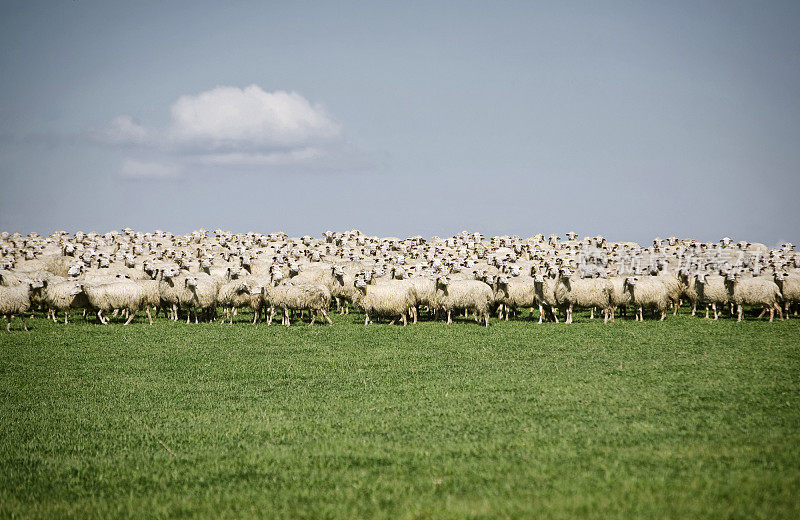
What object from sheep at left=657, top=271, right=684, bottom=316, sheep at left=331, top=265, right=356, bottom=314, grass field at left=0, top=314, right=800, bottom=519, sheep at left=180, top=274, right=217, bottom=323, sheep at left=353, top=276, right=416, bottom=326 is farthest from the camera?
sheep at left=331, top=265, right=356, bottom=314

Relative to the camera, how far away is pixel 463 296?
26891 millimetres

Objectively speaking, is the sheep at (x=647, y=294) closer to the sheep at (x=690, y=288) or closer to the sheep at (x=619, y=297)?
the sheep at (x=619, y=297)

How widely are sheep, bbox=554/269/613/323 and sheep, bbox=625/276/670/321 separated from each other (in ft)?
2.91

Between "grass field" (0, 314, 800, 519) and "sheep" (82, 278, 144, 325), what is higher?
"sheep" (82, 278, 144, 325)

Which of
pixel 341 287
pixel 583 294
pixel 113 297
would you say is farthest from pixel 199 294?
pixel 583 294

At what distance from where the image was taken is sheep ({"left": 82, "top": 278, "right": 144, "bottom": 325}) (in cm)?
2736

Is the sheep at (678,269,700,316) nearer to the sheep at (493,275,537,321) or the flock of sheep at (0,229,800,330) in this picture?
the flock of sheep at (0,229,800,330)

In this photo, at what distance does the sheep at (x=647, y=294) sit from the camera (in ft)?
89.4

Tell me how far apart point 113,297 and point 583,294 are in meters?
19.6

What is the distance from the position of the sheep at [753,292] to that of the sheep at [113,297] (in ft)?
80.9

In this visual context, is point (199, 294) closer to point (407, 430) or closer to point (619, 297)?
point (619, 297)

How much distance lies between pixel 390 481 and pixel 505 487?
161 cm

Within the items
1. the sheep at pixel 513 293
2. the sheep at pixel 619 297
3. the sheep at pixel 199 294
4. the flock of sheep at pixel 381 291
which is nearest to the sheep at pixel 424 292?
the flock of sheep at pixel 381 291

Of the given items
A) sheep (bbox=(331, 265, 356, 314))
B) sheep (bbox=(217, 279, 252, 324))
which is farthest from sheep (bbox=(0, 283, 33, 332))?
sheep (bbox=(331, 265, 356, 314))
